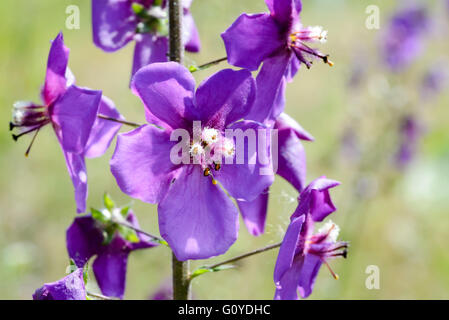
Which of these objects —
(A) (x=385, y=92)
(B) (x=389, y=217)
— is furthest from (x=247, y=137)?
(B) (x=389, y=217)

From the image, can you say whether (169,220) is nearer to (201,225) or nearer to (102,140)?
(201,225)

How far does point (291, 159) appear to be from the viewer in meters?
1.88

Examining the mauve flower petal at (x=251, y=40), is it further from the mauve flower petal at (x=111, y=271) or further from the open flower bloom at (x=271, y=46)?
the mauve flower petal at (x=111, y=271)

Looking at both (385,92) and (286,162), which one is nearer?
(286,162)

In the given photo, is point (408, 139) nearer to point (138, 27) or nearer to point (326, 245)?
point (326, 245)

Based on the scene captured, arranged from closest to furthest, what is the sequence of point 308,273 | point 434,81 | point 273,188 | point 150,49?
point 308,273 → point 150,49 → point 273,188 → point 434,81

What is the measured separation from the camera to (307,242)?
1872 millimetres

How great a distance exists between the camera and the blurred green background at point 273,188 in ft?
14.7

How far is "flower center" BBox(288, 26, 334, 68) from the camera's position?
180 centimetres

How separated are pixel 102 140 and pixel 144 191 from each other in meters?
0.45

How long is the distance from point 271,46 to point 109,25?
61 centimetres

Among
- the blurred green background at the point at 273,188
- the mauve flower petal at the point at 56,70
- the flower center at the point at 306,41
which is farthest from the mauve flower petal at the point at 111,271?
the blurred green background at the point at 273,188

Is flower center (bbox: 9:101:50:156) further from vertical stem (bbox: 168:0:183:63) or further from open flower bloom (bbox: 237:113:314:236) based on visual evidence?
open flower bloom (bbox: 237:113:314:236)


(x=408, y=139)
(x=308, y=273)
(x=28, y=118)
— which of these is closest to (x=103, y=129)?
(x=28, y=118)
